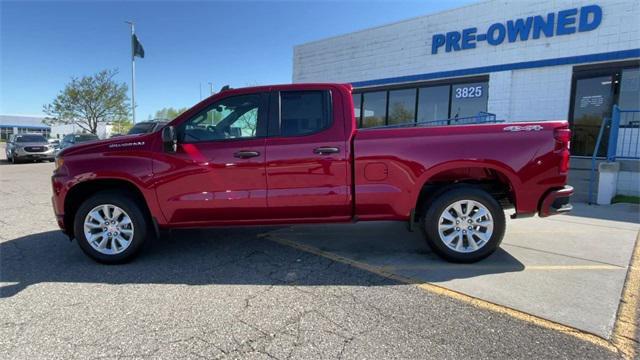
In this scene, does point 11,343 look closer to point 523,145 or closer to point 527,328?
point 527,328

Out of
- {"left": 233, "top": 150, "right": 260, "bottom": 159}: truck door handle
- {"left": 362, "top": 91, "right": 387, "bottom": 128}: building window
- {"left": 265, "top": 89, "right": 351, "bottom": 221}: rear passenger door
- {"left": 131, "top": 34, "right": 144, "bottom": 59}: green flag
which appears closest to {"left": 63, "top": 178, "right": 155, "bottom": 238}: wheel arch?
{"left": 233, "top": 150, "right": 260, "bottom": 159}: truck door handle

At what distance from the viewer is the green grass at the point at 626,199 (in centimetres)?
762

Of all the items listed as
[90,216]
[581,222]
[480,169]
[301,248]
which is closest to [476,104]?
[581,222]

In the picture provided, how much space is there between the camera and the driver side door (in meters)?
4.12

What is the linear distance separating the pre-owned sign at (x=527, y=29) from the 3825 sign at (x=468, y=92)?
1.27 meters

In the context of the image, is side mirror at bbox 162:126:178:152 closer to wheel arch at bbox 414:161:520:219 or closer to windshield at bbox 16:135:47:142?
wheel arch at bbox 414:161:520:219

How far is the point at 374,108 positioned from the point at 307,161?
37.7 feet

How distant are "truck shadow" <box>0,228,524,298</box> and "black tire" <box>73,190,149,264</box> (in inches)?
4.7

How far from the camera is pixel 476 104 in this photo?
12336 millimetres

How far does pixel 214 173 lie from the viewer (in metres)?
4.12

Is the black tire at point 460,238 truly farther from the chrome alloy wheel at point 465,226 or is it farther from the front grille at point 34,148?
the front grille at point 34,148

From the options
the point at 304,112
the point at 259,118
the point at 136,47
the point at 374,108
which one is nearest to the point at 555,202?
the point at 304,112

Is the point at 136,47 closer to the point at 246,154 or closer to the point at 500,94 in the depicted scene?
the point at 500,94

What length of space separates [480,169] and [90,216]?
176 inches
